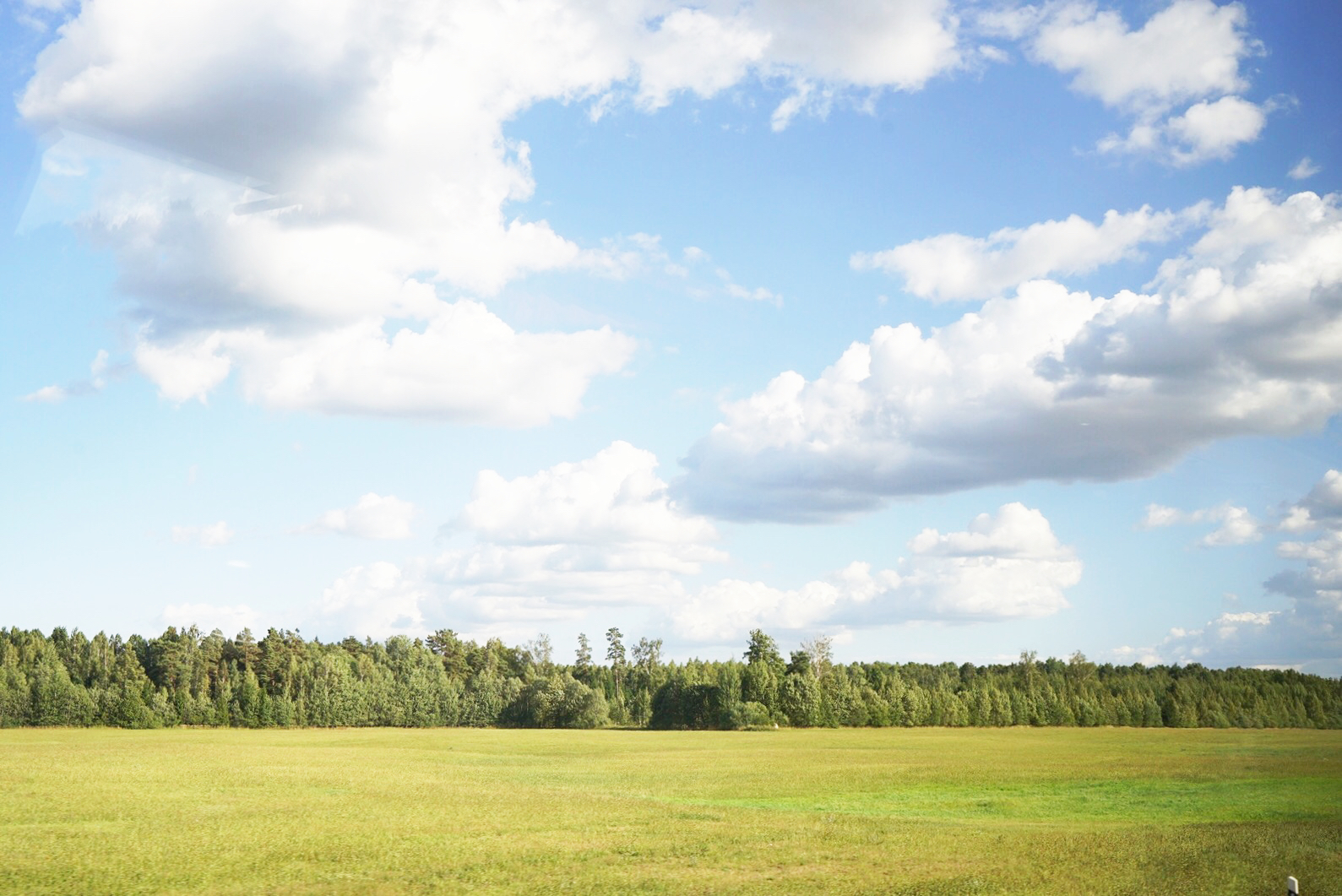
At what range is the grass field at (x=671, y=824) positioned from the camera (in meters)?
24.1

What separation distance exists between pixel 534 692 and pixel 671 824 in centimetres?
12189

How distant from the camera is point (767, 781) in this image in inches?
2037

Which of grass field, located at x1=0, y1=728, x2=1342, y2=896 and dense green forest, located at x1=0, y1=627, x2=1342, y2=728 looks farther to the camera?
dense green forest, located at x1=0, y1=627, x2=1342, y2=728

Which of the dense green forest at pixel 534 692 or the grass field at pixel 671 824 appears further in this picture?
the dense green forest at pixel 534 692

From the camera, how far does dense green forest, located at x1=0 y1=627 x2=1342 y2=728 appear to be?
128 meters

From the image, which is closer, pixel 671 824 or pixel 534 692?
pixel 671 824

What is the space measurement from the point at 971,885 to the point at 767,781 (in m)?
29.3

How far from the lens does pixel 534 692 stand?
15100 cm

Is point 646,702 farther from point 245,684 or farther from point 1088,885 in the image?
point 1088,885

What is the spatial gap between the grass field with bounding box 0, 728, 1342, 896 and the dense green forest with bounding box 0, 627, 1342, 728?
212ft

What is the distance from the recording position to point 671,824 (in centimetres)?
3378

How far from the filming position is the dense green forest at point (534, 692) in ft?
419

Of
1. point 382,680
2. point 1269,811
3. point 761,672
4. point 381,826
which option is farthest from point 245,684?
point 1269,811

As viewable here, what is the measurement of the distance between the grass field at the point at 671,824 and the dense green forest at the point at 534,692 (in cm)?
6452
